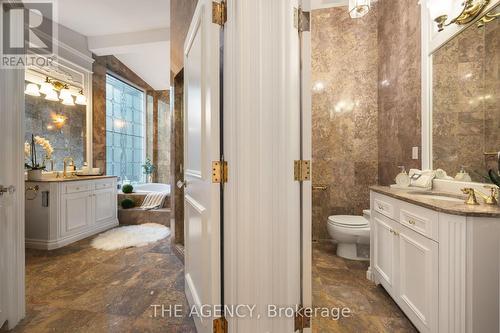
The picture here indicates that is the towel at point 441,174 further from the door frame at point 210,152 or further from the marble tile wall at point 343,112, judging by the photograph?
the door frame at point 210,152

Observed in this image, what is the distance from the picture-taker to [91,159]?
4004 millimetres

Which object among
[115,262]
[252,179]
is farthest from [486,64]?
Answer: [115,262]

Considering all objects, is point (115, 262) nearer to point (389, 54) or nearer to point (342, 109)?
point (342, 109)

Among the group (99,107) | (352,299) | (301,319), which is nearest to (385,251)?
(352,299)

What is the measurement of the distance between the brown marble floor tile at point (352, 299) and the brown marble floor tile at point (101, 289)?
3.32 ft

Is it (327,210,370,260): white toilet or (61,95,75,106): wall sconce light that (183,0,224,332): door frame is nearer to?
(327,210,370,260): white toilet

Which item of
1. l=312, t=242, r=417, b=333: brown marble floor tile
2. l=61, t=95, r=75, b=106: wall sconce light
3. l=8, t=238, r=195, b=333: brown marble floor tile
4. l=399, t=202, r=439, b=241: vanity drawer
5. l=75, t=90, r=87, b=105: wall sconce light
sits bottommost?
l=312, t=242, r=417, b=333: brown marble floor tile

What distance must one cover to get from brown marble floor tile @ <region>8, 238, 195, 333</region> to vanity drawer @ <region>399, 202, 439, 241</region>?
1.59 m

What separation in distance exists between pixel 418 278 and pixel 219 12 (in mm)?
1954

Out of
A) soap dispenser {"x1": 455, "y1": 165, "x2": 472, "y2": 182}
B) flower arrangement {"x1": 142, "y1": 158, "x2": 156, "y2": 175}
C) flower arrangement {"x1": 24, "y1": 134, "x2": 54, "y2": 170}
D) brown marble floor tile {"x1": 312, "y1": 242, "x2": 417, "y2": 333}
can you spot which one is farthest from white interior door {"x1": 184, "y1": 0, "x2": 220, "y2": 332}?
flower arrangement {"x1": 142, "y1": 158, "x2": 156, "y2": 175}

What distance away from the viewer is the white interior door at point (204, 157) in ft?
3.78

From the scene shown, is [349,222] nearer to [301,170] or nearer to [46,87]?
[301,170]

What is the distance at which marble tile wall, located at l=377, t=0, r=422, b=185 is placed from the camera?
7.45ft

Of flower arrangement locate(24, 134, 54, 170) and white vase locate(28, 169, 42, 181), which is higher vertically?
flower arrangement locate(24, 134, 54, 170)
